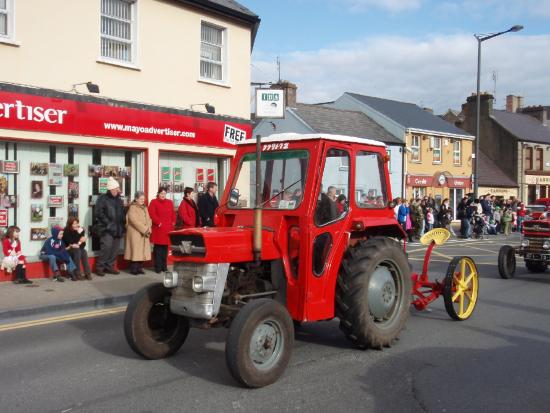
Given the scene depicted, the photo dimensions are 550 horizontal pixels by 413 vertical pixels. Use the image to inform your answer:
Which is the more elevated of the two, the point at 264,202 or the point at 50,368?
the point at 264,202

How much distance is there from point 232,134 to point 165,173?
7.18 feet

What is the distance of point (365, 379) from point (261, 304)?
48.8 inches

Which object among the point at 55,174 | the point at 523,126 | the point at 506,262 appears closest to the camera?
the point at 55,174

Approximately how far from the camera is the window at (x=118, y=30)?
40.5 feet

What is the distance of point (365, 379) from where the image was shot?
534 cm

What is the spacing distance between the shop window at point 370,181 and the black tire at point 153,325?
7.57ft

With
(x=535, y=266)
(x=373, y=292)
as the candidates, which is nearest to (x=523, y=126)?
(x=535, y=266)

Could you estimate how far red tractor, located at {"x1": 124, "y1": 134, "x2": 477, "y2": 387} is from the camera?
5.22 metres

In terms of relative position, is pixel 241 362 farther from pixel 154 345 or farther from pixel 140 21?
pixel 140 21

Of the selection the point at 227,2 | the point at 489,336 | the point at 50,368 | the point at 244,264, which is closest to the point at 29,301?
the point at 50,368

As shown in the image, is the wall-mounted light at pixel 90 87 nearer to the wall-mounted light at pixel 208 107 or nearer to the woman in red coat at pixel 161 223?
the woman in red coat at pixel 161 223

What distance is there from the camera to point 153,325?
5.93 m

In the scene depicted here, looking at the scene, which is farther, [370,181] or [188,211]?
[188,211]

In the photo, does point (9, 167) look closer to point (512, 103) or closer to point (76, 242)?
point (76, 242)
